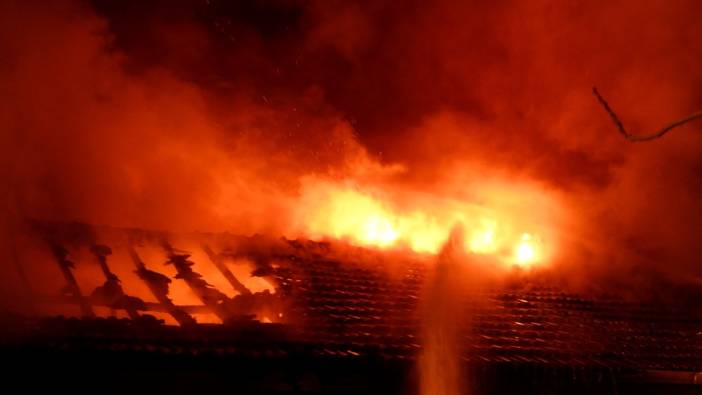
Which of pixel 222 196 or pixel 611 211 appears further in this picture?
pixel 611 211

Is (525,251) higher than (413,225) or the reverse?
the reverse

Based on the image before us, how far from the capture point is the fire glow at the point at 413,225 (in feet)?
35.7

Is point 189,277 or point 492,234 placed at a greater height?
point 492,234

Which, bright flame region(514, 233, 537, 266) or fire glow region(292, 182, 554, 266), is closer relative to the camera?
fire glow region(292, 182, 554, 266)

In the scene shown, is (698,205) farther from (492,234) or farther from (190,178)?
(190,178)

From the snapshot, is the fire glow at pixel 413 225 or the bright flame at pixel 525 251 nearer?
the fire glow at pixel 413 225

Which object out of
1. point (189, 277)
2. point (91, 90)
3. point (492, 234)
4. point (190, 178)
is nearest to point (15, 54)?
point (91, 90)

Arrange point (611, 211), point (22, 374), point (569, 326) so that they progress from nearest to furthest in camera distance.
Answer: point (22, 374)
point (569, 326)
point (611, 211)

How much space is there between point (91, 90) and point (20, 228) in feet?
10.9

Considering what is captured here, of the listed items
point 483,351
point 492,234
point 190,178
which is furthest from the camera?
point 492,234

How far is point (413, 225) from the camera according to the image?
11.4 metres

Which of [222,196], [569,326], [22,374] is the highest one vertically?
[222,196]

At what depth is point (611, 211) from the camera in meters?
13.0

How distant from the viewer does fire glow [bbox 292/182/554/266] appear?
10875 mm
